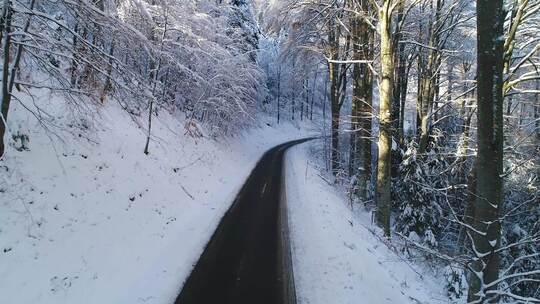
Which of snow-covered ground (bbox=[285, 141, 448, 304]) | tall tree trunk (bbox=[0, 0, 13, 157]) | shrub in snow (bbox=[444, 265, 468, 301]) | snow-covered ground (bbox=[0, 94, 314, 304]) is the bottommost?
shrub in snow (bbox=[444, 265, 468, 301])

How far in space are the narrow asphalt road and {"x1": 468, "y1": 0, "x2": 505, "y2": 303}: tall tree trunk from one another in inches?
157

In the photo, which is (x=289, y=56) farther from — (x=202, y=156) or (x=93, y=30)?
(x=93, y=30)

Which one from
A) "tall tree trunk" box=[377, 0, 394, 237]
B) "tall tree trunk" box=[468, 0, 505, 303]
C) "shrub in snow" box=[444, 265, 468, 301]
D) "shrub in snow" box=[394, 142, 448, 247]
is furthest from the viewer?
"shrub in snow" box=[394, 142, 448, 247]

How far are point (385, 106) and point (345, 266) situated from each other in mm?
4303

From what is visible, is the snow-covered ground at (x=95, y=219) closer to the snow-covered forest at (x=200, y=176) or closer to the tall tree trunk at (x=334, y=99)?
the snow-covered forest at (x=200, y=176)

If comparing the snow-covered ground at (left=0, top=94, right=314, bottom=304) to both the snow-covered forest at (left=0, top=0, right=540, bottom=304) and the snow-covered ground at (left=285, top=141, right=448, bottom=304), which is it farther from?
the snow-covered ground at (left=285, top=141, right=448, bottom=304)

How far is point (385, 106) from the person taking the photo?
10.5 meters

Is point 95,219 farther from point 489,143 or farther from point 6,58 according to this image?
point 489,143

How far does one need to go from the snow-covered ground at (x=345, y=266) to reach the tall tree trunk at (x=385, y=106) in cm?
132

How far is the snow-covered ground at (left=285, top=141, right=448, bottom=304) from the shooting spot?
7930 mm

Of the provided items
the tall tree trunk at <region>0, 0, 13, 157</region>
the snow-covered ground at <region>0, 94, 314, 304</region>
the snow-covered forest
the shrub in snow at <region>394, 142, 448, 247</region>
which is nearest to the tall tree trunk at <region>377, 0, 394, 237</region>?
the snow-covered forest

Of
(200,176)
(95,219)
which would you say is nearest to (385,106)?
(95,219)

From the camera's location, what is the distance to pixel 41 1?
7.48 m

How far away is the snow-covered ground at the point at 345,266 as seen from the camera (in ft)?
26.0
